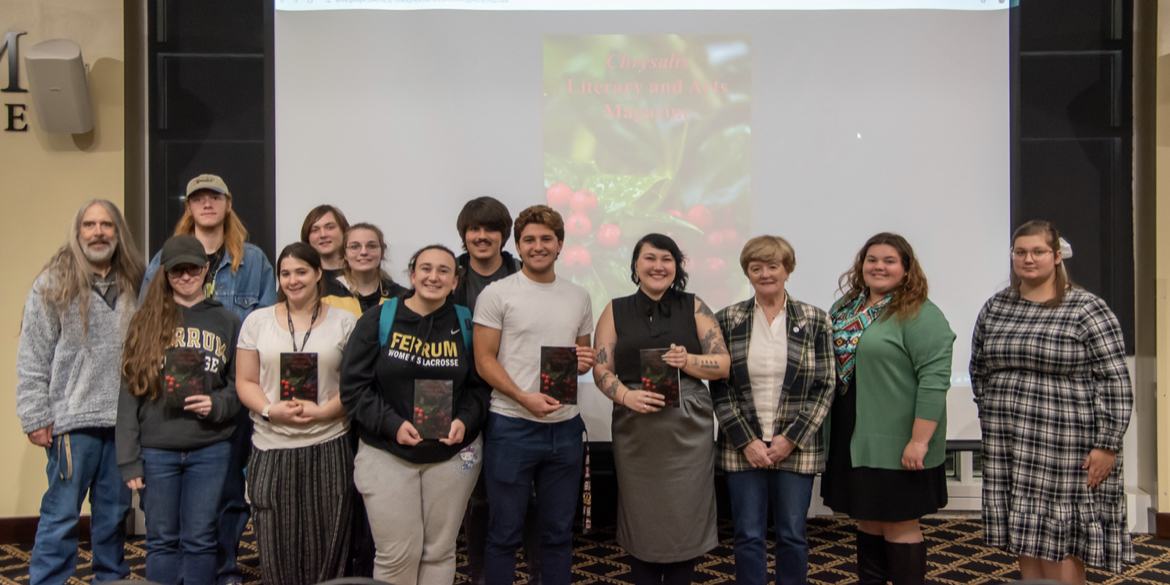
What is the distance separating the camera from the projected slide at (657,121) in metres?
3.28

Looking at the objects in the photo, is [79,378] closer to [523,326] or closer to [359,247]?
[359,247]

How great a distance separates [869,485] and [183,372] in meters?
2.20

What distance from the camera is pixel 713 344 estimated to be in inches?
87.5

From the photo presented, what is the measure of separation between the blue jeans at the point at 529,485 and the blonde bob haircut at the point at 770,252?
79cm

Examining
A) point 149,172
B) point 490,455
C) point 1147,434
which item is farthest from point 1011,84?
point 149,172

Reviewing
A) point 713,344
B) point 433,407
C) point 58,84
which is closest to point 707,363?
point 713,344

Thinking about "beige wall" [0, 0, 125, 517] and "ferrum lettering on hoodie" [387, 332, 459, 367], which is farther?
"beige wall" [0, 0, 125, 517]

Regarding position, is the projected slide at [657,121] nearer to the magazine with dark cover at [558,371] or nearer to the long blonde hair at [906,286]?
the long blonde hair at [906,286]

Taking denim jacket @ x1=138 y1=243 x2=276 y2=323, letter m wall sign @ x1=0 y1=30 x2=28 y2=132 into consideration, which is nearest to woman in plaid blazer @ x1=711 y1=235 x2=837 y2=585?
denim jacket @ x1=138 y1=243 x2=276 y2=323

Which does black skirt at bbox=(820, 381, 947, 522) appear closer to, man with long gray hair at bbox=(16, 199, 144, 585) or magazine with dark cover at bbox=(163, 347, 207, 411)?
magazine with dark cover at bbox=(163, 347, 207, 411)

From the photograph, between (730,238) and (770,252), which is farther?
(730,238)

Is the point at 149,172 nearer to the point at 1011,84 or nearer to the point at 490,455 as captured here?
the point at 490,455

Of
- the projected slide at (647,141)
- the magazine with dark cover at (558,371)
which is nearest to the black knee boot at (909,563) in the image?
the magazine with dark cover at (558,371)

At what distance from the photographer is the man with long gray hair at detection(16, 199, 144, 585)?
243cm
